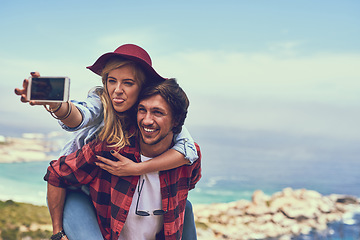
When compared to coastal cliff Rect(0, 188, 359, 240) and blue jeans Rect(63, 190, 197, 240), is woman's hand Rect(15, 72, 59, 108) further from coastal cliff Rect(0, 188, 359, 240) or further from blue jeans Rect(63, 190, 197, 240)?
coastal cliff Rect(0, 188, 359, 240)

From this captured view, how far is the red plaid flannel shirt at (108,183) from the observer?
3215 millimetres

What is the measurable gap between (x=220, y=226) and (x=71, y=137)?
6284mm

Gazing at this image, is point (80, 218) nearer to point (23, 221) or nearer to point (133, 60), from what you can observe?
point (133, 60)

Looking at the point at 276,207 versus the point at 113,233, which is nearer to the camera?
the point at 113,233

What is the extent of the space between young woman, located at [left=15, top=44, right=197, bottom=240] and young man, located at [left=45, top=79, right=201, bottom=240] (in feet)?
0.26

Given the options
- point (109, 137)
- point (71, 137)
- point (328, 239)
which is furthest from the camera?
point (328, 239)

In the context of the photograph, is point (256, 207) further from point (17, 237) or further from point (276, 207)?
point (17, 237)

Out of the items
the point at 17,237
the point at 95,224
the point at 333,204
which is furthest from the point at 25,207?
the point at 333,204

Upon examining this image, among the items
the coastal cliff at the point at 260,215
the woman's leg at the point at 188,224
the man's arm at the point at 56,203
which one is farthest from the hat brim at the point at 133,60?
the coastal cliff at the point at 260,215

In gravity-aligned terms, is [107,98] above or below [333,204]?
above

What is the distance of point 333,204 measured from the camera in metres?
10.5

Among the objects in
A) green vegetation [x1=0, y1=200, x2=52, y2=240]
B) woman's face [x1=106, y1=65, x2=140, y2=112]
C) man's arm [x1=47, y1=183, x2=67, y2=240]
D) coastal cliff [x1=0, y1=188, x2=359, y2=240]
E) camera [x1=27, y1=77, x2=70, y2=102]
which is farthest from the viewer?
coastal cliff [x1=0, y1=188, x2=359, y2=240]

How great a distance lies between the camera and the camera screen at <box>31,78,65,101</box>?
265 centimetres

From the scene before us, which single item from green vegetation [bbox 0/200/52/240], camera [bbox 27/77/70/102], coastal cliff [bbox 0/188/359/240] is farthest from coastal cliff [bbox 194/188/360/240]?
camera [bbox 27/77/70/102]
